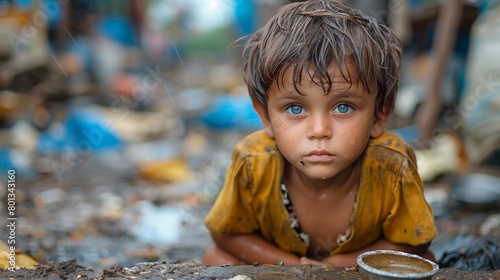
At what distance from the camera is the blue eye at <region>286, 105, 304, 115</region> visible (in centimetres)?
219

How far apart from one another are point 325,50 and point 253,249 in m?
1.00

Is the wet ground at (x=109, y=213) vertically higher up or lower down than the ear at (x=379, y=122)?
lower down

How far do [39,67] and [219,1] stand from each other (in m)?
3.12

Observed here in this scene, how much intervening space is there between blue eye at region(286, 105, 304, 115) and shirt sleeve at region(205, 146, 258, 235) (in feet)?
1.21

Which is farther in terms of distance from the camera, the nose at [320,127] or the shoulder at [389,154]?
the shoulder at [389,154]

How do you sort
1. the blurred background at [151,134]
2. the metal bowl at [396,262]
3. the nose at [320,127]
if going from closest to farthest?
the metal bowl at [396,262], the nose at [320,127], the blurred background at [151,134]

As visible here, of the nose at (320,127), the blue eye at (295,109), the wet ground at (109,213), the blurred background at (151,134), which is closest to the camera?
the nose at (320,127)

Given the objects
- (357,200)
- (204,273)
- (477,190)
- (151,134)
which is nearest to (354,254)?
(357,200)

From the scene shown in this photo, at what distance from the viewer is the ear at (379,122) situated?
238 centimetres

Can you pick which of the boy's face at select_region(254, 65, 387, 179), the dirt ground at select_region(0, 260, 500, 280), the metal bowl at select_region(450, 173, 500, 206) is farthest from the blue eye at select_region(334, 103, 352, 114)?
the metal bowl at select_region(450, 173, 500, 206)

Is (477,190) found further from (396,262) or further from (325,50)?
(325,50)

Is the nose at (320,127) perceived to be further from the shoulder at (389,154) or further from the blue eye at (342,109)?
the shoulder at (389,154)

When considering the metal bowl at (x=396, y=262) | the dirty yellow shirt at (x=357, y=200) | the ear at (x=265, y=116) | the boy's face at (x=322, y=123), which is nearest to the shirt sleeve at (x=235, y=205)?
the dirty yellow shirt at (x=357, y=200)

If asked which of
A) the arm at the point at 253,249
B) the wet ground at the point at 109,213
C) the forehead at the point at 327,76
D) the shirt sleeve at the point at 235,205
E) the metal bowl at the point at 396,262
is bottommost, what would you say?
the wet ground at the point at 109,213
